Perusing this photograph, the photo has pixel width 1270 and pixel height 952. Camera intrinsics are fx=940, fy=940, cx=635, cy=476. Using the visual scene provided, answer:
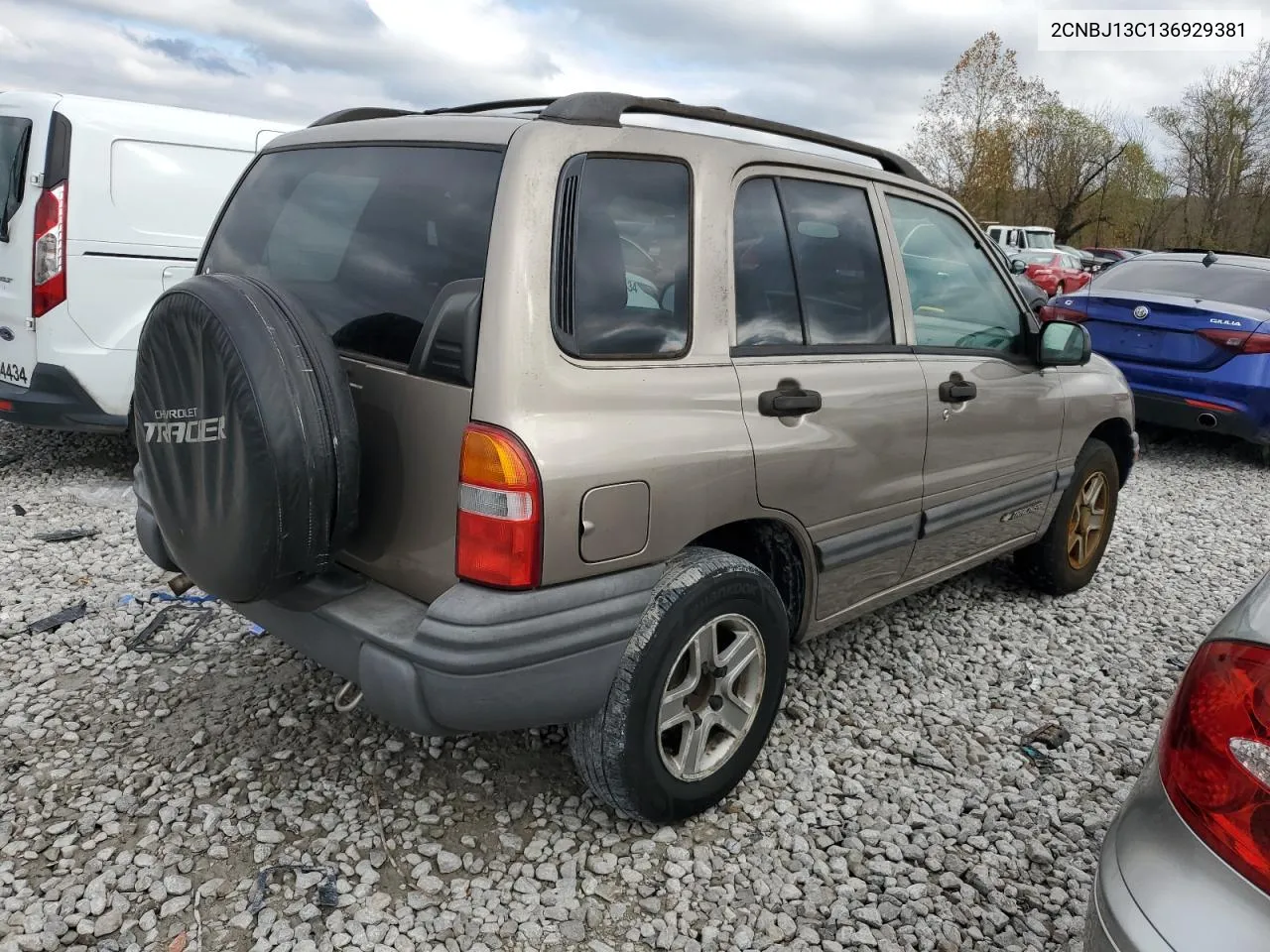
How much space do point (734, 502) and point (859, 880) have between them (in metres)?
1.07

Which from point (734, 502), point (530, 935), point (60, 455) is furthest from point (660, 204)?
point (60, 455)

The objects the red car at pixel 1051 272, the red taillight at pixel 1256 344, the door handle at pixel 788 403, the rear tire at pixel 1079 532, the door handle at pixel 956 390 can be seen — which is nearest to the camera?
the door handle at pixel 788 403

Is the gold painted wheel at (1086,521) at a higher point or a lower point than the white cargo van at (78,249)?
lower

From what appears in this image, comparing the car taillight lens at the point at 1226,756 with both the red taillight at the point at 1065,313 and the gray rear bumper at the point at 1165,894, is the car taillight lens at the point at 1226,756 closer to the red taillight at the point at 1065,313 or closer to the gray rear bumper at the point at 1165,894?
the gray rear bumper at the point at 1165,894

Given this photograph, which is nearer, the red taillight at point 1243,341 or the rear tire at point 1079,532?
the rear tire at point 1079,532

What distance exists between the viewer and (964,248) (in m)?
3.62

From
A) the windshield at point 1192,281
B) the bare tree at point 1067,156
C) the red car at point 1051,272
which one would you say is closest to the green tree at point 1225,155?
the bare tree at point 1067,156

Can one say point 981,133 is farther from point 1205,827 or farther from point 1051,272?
point 1205,827

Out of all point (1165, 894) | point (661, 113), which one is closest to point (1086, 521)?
point (661, 113)

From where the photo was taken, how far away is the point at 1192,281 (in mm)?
7586

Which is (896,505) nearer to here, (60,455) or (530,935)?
(530,935)

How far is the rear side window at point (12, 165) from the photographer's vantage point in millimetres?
5094

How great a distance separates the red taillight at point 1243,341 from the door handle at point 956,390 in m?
4.71

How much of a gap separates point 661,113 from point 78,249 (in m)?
4.04
